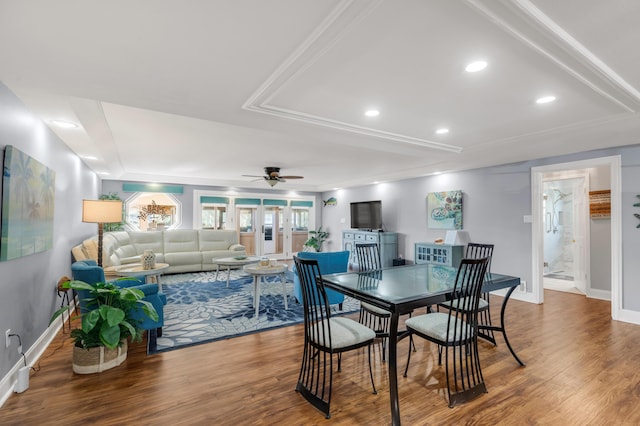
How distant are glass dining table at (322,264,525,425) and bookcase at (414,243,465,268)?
252cm

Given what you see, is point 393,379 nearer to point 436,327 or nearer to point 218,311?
point 436,327

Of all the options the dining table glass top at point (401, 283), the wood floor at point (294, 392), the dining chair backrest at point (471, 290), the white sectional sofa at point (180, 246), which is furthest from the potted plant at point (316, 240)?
the dining chair backrest at point (471, 290)

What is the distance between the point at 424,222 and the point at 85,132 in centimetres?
606

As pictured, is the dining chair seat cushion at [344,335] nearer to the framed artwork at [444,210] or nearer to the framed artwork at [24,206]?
the framed artwork at [24,206]

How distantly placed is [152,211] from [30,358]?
5.80 m

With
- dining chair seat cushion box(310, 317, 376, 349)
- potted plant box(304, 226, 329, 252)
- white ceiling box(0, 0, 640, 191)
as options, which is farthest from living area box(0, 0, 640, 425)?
potted plant box(304, 226, 329, 252)

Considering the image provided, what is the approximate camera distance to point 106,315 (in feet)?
8.22

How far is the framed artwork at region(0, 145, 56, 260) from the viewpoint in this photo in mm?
2203

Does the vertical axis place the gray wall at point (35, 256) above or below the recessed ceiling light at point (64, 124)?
below

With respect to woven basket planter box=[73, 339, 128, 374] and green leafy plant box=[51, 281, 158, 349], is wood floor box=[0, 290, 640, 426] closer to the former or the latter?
woven basket planter box=[73, 339, 128, 374]

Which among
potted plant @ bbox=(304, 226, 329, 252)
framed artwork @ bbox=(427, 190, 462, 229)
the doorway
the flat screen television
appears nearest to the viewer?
the doorway

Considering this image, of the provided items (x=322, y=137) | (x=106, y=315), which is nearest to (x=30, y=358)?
(x=106, y=315)

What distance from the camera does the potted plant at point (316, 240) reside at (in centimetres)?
988

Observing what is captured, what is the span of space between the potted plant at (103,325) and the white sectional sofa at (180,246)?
3.42m
